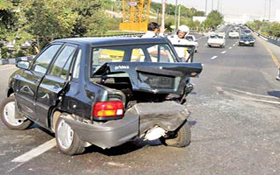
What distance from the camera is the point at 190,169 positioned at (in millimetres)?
4781

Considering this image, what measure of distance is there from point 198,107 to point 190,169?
161 inches

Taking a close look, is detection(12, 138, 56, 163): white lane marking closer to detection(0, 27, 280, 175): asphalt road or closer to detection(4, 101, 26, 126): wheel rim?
detection(0, 27, 280, 175): asphalt road

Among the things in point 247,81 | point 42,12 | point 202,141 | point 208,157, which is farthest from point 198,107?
point 42,12

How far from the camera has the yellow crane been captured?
62000 millimetres

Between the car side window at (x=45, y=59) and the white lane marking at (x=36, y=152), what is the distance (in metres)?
1.05

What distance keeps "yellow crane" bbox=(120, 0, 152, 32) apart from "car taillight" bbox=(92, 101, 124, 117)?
5774cm

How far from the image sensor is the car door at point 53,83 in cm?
522

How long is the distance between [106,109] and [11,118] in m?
2.57

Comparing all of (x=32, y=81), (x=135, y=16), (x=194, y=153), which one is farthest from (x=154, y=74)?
(x=135, y=16)

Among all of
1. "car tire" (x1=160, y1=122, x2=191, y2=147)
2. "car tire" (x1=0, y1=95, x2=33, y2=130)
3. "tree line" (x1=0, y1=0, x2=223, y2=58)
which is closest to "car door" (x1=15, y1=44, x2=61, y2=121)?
"car tire" (x1=0, y1=95, x2=33, y2=130)

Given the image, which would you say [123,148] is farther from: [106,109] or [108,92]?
[108,92]

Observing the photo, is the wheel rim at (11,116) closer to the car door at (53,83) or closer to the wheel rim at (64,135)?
the car door at (53,83)

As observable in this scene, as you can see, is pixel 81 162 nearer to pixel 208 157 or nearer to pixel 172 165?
pixel 172 165

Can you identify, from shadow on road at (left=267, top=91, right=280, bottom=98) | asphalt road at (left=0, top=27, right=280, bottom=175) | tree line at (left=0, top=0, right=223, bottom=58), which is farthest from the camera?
tree line at (left=0, top=0, right=223, bottom=58)
